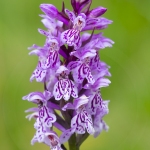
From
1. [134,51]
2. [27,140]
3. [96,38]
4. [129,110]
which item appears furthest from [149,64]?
[96,38]

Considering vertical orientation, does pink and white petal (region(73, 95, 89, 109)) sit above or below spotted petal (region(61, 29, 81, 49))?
below

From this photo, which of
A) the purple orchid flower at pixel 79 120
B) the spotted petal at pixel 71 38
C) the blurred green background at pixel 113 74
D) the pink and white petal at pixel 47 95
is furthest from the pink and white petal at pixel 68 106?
the blurred green background at pixel 113 74

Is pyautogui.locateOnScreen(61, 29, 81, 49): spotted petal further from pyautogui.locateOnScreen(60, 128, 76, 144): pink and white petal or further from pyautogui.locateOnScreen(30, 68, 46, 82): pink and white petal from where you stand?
pyautogui.locateOnScreen(60, 128, 76, 144): pink and white petal

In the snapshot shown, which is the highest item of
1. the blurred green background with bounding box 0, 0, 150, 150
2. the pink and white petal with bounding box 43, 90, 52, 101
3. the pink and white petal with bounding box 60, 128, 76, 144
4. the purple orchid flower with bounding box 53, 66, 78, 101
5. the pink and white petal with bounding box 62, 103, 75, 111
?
the blurred green background with bounding box 0, 0, 150, 150

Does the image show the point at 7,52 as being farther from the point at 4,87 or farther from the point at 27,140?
the point at 27,140

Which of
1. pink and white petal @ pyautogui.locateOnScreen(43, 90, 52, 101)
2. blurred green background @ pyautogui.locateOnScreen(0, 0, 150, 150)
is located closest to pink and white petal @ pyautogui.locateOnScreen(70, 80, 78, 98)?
pink and white petal @ pyautogui.locateOnScreen(43, 90, 52, 101)

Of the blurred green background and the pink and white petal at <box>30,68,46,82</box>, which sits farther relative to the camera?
the blurred green background

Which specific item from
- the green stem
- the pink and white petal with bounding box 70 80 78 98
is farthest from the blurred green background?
the pink and white petal with bounding box 70 80 78 98


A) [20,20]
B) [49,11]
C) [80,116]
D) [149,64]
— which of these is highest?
[20,20]
